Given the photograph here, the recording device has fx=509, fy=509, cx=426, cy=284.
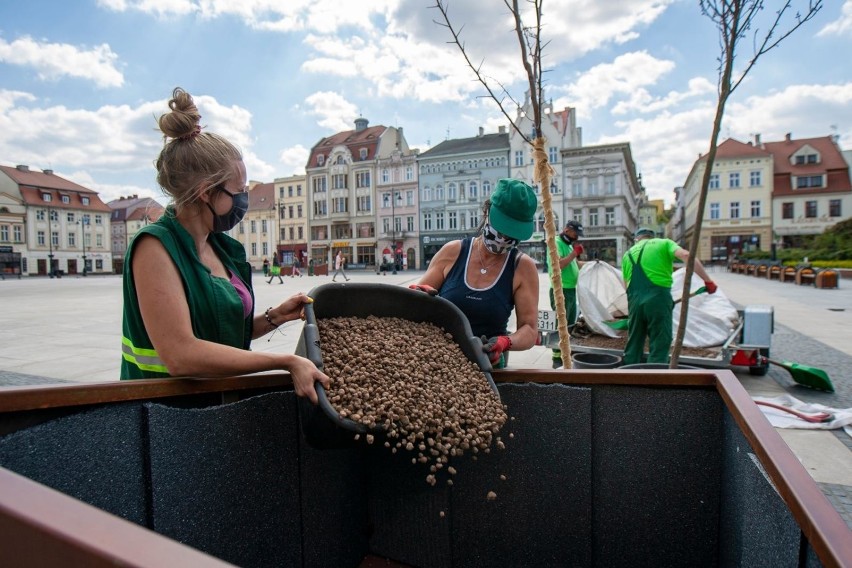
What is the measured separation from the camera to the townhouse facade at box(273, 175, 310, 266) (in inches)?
2084

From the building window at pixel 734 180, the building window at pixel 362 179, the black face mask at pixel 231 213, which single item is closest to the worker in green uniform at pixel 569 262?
the black face mask at pixel 231 213

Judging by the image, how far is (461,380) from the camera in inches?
62.2

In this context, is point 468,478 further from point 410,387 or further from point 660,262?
point 660,262

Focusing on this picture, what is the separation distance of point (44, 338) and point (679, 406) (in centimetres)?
→ 901

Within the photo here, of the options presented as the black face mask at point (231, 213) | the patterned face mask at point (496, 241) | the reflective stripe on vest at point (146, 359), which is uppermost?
the black face mask at point (231, 213)

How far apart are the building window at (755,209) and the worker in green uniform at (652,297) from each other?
4385 centimetres

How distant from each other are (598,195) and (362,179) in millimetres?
21946

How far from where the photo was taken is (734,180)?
41.3 meters

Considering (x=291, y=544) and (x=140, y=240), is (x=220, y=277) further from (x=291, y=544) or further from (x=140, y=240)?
(x=291, y=544)

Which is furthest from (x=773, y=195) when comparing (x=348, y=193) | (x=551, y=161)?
(x=348, y=193)

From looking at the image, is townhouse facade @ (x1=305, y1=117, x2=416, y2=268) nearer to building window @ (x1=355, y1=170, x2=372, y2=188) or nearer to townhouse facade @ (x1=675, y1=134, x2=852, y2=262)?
building window @ (x1=355, y1=170, x2=372, y2=188)

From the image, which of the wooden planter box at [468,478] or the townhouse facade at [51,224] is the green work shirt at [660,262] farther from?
the townhouse facade at [51,224]

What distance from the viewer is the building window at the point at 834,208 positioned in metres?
38.6

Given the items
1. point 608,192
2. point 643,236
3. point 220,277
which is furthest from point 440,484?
point 608,192
